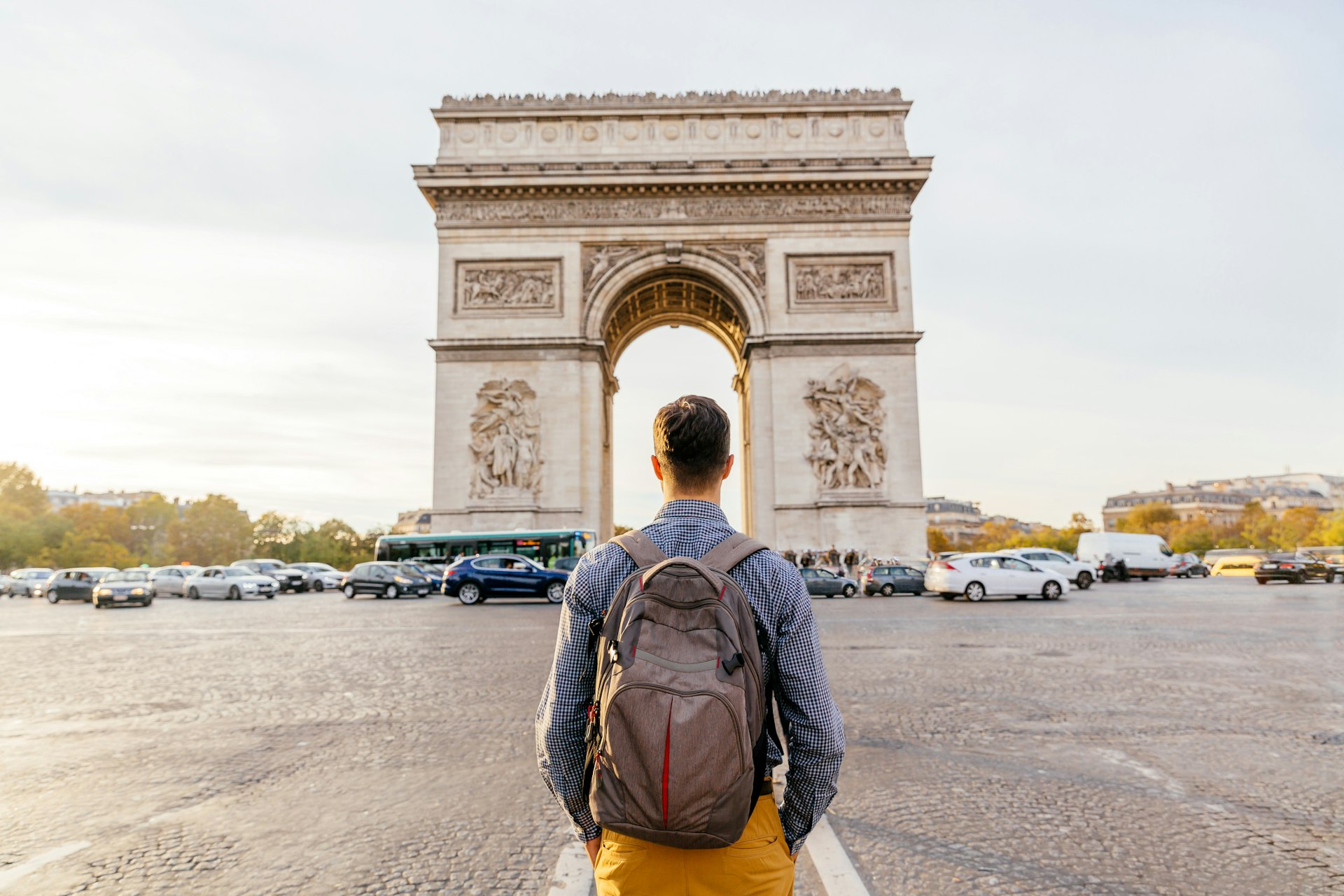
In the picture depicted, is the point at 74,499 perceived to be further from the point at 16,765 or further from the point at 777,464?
the point at 16,765

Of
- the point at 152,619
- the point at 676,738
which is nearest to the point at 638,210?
the point at 152,619

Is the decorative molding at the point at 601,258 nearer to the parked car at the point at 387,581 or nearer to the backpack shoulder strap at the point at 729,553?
the parked car at the point at 387,581

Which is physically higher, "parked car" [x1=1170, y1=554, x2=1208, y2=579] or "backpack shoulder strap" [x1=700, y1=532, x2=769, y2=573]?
"backpack shoulder strap" [x1=700, y1=532, x2=769, y2=573]

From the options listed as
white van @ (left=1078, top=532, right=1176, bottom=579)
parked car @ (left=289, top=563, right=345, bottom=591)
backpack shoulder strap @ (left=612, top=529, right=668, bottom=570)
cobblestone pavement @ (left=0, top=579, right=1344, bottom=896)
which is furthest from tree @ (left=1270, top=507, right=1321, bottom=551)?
backpack shoulder strap @ (left=612, top=529, right=668, bottom=570)

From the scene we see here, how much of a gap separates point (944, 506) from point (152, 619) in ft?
362

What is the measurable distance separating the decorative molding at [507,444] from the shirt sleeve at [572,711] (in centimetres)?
2408

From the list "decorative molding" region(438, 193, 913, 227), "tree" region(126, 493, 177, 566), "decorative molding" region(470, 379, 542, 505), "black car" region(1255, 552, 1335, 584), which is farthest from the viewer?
"tree" region(126, 493, 177, 566)

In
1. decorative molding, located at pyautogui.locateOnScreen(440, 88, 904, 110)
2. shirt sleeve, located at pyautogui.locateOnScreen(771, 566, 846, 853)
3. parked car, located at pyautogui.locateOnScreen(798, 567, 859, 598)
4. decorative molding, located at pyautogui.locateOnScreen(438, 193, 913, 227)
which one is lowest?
parked car, located at pyautogui.locateOnScreen(798, 567, 859, 598)

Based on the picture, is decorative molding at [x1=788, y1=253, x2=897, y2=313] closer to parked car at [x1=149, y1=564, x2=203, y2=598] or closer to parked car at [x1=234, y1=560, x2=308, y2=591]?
parked car at [x1=234, y1=560, x2=308, y2=591]

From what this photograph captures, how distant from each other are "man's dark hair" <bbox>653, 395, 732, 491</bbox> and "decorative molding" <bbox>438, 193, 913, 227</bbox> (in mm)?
25944

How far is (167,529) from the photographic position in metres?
76.4

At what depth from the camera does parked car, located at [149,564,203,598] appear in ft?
95.3

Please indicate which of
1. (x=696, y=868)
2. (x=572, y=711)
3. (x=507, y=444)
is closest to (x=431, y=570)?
(x=507, y=444)

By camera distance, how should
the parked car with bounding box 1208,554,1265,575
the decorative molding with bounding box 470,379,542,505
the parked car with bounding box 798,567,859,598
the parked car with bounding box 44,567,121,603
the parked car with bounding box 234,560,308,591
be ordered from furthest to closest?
the parked car with bounding box 1208,554,1265,575
the parked car with bounding box 234,560,308,591
the parked car with bounding box 44,567,121,603
the decorative molding with bounding box 470,379,542,505
the parked car with bounding box 798,567,859,598
